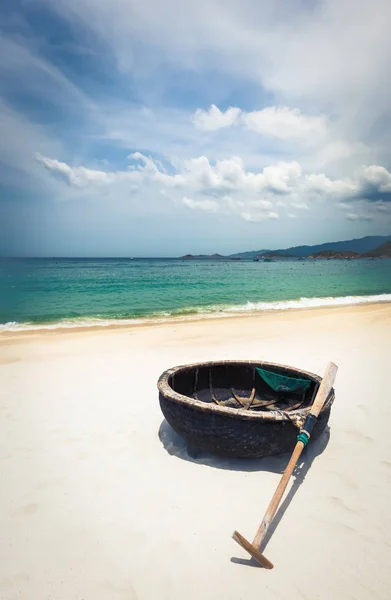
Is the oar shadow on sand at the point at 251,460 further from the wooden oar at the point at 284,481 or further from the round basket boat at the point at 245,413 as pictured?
the wooden oar at the point at 284,481

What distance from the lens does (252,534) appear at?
2.71m

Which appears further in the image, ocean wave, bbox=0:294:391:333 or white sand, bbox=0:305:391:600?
ocean wave, bbox=0:294:391:333

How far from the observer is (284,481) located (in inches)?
107

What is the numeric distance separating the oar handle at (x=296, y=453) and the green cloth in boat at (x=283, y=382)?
852 millimetres

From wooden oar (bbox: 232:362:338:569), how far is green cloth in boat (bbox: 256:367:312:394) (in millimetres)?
852

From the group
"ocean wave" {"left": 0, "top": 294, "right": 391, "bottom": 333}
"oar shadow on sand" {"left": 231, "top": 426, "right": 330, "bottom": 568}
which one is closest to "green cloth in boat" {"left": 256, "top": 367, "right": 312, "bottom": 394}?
"oar shadow on sand" {"left": 231, "top": 426, "right": 330, "bottom": 568}

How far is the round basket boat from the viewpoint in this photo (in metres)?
3.20

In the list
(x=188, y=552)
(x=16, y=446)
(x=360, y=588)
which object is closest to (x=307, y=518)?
(x=360, y=588)

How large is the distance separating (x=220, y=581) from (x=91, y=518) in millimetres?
→ 1247

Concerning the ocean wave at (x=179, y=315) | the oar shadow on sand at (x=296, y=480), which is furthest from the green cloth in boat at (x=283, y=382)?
the ocean wave at (x=179, y=315)

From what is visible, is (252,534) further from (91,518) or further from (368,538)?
(91,518)

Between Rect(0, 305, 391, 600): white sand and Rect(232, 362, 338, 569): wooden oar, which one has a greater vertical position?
Rect(232, 362, 338, 569): wooden oar

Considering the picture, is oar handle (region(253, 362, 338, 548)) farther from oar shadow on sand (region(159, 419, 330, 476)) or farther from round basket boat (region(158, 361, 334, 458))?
oar shadow on sand (region(159, 419, 330, 476))

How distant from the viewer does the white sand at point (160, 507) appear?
2.30 meters
